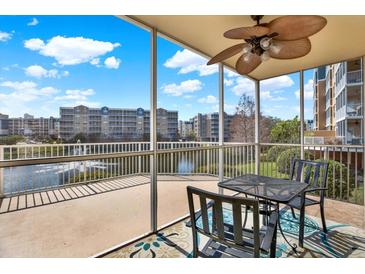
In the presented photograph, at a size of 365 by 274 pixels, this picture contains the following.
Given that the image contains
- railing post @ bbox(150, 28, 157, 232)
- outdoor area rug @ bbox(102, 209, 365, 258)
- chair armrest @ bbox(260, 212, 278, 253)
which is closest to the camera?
chair armrest @ bbox(260, 212, 278, 253)

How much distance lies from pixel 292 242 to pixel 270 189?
2.60 ft

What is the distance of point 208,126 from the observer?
13.6 ft

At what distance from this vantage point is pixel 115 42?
3.70 m

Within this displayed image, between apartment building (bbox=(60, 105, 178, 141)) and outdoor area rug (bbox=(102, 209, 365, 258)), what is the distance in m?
1.31

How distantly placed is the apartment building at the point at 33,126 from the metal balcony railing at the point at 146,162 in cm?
21

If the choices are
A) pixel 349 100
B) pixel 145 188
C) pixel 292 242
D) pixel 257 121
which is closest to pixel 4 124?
pixel 145 188

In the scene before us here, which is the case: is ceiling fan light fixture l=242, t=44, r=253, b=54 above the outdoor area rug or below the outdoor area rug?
above

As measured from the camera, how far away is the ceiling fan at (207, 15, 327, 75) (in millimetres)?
1654

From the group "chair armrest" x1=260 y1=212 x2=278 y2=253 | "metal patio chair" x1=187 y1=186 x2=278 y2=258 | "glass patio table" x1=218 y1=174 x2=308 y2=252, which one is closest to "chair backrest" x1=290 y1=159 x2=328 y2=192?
"glass patio table" x1=218 y1=174 x2=308 y2=252

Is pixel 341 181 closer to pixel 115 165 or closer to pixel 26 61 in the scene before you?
pixel 115 165

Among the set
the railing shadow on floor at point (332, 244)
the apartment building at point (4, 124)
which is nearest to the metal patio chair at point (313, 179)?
the railing shadow on floor at point (332, 244)

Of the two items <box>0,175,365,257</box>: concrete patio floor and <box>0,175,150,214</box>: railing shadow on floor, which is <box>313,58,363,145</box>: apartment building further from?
<box>0,175,150,214</box>: railing shadow on floor
